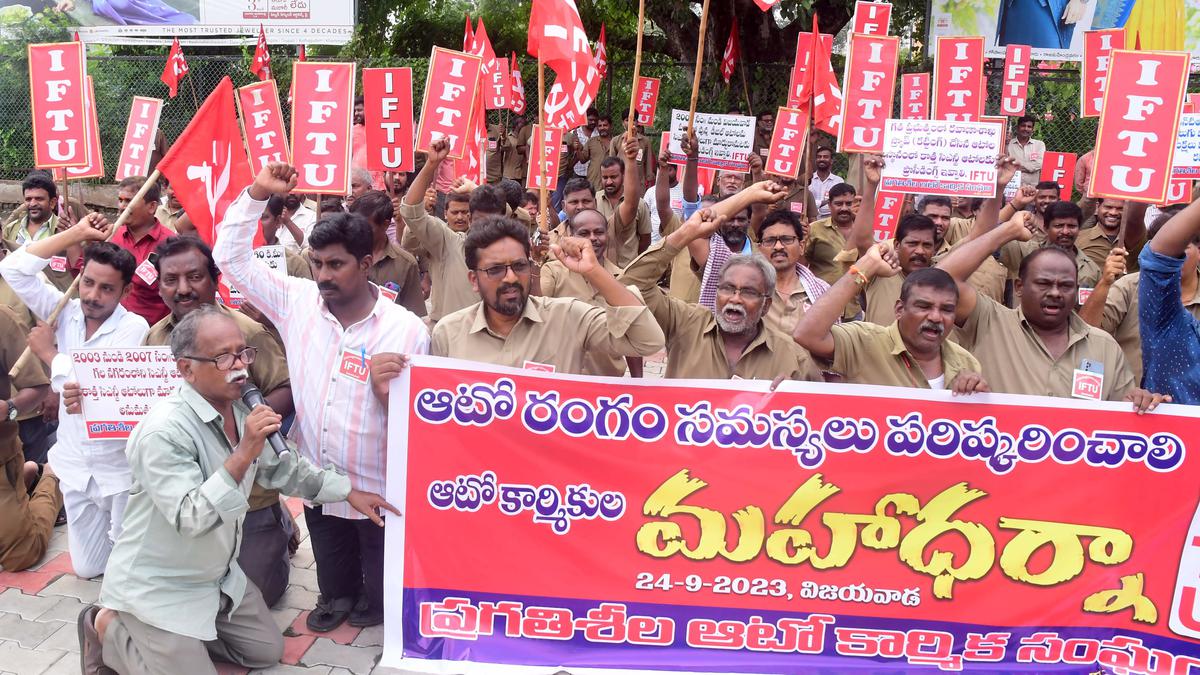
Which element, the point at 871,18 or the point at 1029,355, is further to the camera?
the point at 871,18

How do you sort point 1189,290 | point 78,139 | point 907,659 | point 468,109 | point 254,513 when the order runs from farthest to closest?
point 468,109 < point 78,139 < point 1189,290 < point 254,513 < point 907,659

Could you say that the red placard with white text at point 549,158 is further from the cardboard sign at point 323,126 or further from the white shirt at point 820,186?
the white shirt at point 820,186

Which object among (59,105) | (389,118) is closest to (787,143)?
(389,118)

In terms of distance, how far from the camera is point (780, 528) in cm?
396

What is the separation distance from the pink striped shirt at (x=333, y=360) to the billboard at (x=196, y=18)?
1429cm

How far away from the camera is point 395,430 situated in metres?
4.09

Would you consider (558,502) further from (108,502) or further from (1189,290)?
(1189,290)

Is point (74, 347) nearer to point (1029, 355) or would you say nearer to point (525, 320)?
point (525, 320)

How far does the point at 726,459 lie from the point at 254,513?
2249 mm

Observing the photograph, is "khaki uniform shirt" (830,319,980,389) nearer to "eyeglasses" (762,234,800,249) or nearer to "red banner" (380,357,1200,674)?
"red banner" (380,357,1200,674)

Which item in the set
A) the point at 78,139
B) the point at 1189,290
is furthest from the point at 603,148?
Result: the point at 1189,290

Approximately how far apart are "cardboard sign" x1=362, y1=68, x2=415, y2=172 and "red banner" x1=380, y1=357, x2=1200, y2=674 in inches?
152

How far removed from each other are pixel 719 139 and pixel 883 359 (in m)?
4.95

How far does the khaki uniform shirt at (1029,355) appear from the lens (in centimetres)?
438
